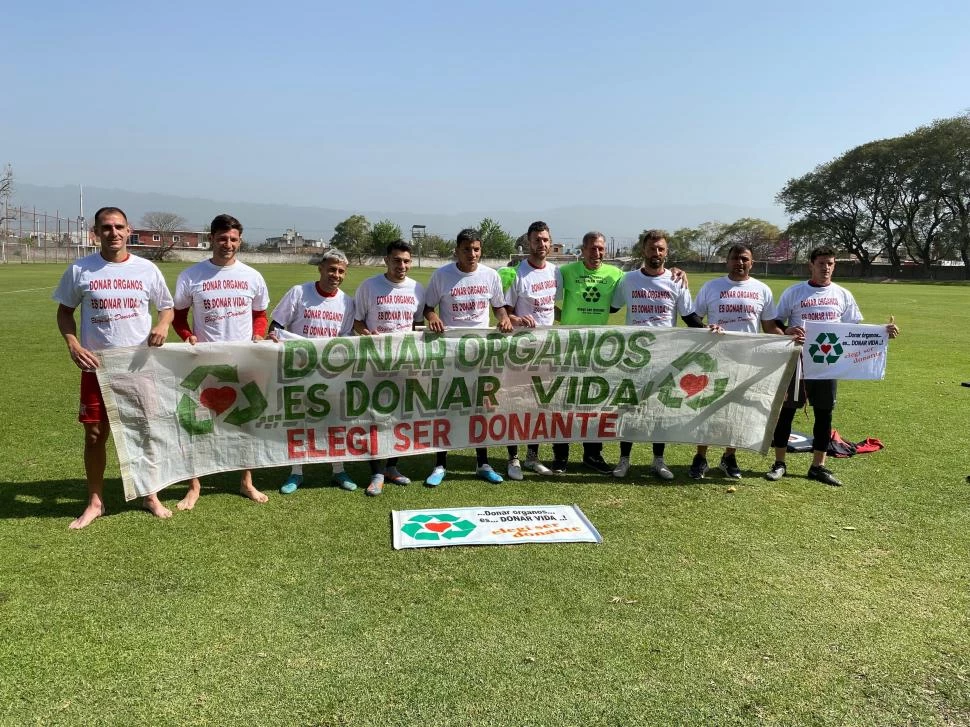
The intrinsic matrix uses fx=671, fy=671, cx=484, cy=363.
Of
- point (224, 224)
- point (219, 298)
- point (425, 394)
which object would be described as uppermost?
point (224, 224)

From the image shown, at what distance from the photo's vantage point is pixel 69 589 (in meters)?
3.59

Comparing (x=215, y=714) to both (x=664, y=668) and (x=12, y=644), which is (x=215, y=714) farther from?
(x=664, y=668)

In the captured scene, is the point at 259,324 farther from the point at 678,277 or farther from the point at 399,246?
the point at 678,277

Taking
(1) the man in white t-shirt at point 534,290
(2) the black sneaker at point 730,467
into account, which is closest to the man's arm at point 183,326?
(1) the man in white t-shirt at point 534,290

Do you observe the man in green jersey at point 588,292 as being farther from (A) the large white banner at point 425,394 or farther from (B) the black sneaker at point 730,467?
(B) the black sneaker at point 730,467

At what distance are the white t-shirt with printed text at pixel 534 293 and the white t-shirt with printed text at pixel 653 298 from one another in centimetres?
65

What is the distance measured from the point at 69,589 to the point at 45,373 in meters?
7.28

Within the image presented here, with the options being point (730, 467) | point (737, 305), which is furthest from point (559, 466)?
point (737, 305)

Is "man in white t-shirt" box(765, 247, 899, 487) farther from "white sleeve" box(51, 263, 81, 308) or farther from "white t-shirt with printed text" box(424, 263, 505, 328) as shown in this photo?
"white sleeve" box(51, 263, 81, 308)

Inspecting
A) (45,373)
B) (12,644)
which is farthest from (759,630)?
(45,373)

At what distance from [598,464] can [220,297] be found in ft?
11.3

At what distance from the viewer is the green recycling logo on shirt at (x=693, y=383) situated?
5.84 m

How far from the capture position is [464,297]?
5574 mm

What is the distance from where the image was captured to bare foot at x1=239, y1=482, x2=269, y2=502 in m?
5.03
